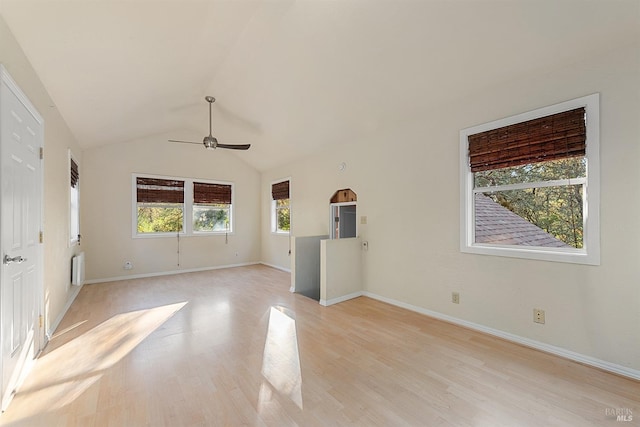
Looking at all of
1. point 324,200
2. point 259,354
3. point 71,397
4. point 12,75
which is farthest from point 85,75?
point 324,200

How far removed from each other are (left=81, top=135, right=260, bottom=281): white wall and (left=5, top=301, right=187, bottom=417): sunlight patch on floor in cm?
255

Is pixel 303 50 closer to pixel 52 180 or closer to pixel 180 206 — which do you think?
pixel 52 180

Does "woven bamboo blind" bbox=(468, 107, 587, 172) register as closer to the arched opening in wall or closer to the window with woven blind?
the arched opening in wall

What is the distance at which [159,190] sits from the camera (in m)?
6.09

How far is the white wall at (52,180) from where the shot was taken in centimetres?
207

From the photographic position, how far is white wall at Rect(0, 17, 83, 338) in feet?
6.81

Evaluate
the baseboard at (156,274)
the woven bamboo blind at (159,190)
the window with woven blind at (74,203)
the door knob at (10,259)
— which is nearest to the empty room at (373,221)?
the door knob at (10,259)

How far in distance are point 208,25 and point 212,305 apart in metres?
3.55

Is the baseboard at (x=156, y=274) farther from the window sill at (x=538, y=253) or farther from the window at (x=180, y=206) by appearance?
the window sill at (x=538, y=253)

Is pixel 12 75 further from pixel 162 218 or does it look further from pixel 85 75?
pixel 162 218

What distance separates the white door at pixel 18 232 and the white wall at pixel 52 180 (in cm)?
20

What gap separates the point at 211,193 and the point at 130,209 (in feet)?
5.61

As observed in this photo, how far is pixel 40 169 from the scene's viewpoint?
103 inches

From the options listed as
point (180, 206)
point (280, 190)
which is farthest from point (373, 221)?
point (180, 206)
